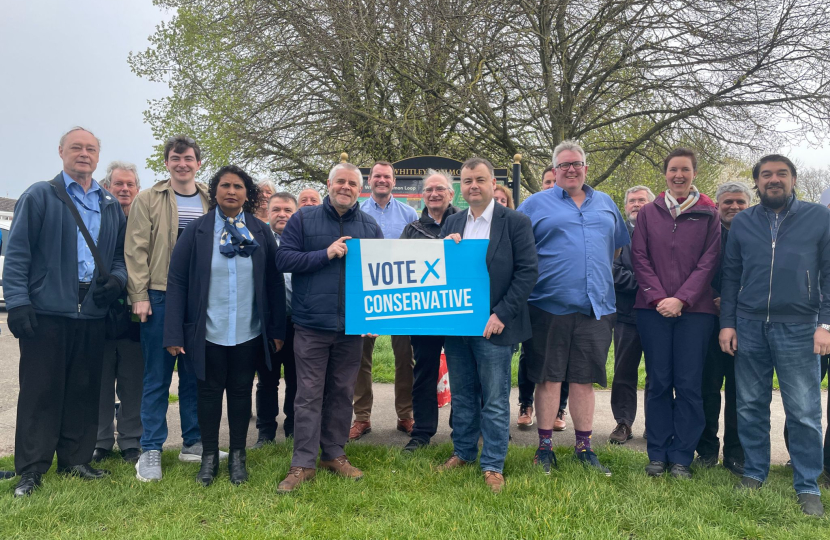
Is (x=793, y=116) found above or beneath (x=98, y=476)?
above

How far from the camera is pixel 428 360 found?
4.81m

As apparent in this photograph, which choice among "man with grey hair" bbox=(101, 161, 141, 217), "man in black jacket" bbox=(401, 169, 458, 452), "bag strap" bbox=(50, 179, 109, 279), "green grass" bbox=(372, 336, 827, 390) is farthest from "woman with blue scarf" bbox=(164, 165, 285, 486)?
"green grass" bbox=(372, 336, 827, 390)

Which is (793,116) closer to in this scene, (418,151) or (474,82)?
(474,82)

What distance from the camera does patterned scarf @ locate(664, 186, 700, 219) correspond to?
416 cm

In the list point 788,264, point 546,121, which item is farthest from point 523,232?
point 546,121

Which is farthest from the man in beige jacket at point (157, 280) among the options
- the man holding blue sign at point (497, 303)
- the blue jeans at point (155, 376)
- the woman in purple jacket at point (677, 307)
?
the woman in purple jacket at point (677, 307)

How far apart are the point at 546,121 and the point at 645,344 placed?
8.96 meters

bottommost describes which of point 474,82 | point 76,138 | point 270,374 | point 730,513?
point 730,513

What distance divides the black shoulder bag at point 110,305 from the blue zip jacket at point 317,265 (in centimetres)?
129

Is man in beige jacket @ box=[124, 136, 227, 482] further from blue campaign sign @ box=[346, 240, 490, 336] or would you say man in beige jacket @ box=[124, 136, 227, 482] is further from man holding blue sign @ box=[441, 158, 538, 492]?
man holding blue sign @ box=[441, 158, 538, 492]

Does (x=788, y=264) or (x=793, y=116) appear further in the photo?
(x=793, y=116)

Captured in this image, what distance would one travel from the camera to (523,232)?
398cm

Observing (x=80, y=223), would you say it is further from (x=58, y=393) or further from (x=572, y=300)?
(x=572, y=300)

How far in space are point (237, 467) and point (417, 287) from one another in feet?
6.00
